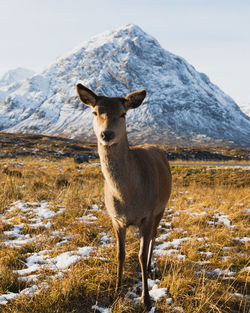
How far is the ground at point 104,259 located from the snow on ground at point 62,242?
0.02m

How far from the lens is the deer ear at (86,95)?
3691mm

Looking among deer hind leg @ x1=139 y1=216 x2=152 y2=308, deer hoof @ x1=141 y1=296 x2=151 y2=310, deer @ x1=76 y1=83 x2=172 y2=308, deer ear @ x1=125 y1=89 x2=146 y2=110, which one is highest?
deer ear @ x1=125 y1=89 x2=146 y2=110

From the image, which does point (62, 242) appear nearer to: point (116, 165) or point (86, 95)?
point (116, 165)

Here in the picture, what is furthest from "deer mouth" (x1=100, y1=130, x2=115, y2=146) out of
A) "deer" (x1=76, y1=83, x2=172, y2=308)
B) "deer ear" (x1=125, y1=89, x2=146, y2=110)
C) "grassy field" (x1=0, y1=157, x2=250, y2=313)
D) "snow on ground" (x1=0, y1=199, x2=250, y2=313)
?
"snow on ground" (x1=0, y1=199, x2=250, y2=313)

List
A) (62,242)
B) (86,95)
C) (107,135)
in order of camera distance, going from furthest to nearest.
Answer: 1. (62,242)
2. (86,95)
3. (107,135)

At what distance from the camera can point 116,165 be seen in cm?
363

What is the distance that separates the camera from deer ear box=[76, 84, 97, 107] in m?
3.69

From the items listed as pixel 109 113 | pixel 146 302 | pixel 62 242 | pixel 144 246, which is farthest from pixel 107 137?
pixel 62 242

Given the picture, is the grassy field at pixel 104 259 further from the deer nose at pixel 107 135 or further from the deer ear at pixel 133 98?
the deer ear at pixel 133 98

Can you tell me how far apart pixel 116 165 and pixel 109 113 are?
0.72m

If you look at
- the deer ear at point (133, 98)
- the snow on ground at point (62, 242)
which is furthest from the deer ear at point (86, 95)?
→ the snow on ground at point (62, 242)

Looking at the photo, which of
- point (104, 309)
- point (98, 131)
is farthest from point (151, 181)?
point (104, 309)

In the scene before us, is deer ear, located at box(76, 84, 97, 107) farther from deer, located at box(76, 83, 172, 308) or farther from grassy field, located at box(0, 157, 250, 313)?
grassy field, located at box(0, 157, 250, 313)

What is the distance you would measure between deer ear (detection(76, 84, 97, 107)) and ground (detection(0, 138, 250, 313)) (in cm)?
204
